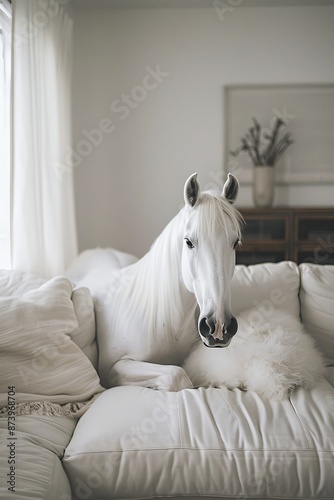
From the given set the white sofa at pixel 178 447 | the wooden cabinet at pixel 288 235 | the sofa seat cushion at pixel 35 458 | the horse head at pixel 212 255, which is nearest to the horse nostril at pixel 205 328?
the horse head at pixel 212 255

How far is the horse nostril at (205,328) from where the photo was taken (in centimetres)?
124

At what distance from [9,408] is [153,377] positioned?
0.45 meters

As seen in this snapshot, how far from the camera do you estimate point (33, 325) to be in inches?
55.7

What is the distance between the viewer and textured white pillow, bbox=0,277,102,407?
1.35 metres

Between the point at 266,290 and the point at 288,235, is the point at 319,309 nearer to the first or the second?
the point at 266,290

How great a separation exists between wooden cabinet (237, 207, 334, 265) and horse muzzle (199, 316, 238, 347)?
225 cm

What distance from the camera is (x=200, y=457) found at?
1.18 m

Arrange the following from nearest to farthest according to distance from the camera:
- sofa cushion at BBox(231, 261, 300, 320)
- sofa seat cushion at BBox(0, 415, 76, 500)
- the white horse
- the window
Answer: sofa seat cushion at BBox(0, 415, 76, 500) → the white horse → sofa cushion at BBox(231, 261, 300, 320) → the window

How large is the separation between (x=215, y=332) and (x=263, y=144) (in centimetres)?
285

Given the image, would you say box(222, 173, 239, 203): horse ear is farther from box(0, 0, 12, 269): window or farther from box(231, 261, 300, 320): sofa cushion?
box(0, 0, 12, 269): window

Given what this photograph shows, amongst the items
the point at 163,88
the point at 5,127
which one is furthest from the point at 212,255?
the point at 163,88

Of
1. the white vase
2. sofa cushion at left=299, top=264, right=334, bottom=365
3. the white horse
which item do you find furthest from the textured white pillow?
the white vase

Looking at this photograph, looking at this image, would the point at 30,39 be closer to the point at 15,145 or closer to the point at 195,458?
the point at 15,145

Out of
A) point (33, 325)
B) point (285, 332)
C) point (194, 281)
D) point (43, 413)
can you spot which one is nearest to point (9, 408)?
point (43, 413)
